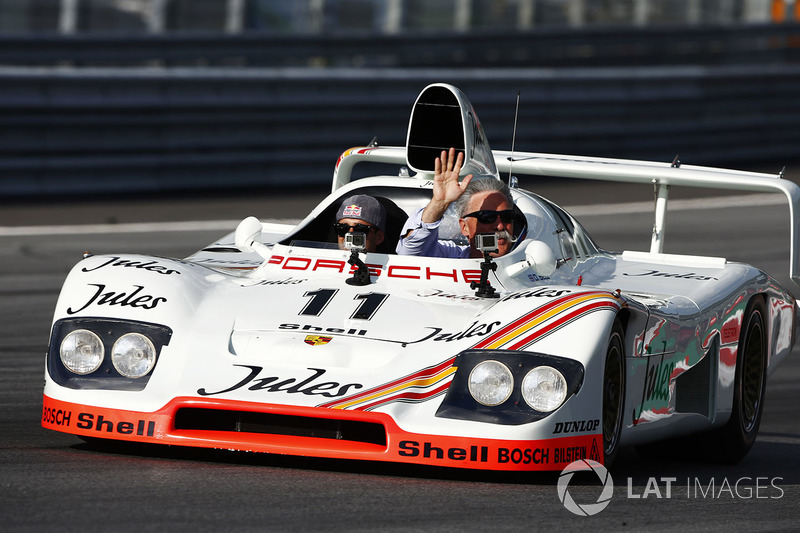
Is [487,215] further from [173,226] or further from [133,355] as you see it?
[173,226]

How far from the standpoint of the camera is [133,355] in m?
5.32

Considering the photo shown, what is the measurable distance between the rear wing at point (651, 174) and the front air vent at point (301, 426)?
7.07ft

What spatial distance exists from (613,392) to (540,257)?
3.33 feet

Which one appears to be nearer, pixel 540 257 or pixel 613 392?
pixel 613 392

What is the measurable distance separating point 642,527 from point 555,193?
12166 millimetres

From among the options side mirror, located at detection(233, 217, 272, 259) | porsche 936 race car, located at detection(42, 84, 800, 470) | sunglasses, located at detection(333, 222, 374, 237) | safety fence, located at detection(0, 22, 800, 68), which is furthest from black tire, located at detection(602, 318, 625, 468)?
safety fence, located at detection(0, 22, 800, 68)

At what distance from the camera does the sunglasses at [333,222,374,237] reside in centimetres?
638

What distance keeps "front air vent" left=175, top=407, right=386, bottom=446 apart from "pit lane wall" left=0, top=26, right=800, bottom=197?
9.30 metres

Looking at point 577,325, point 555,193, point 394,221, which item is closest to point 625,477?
point 577,325

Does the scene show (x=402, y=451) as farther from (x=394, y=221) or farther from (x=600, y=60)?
(x=600, y=60)

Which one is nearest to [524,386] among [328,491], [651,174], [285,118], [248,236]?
[328,491]

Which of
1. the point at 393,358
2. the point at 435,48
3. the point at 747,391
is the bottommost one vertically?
the point at 747,391

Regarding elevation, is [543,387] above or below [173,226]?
above

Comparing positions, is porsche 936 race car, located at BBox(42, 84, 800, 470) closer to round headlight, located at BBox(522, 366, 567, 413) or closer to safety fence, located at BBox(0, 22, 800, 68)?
round headlight, located at BBox(522, 366, 567, 413)
